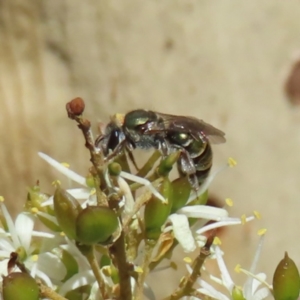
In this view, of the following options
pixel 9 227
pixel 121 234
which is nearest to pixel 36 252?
pixel 9 227

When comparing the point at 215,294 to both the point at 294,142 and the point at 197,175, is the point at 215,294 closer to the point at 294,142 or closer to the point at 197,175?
the point at 197,175

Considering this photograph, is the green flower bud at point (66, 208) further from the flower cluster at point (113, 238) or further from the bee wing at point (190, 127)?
the bee wing at point (190, 127)

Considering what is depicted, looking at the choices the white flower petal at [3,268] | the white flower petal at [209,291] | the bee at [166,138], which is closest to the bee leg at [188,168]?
the bee at [166,138]


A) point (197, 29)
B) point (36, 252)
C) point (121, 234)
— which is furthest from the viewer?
point (197, 29)

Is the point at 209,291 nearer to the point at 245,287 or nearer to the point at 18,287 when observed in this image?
the point at 245,287

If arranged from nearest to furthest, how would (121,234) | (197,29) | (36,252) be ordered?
(121,234), (36,252), (197,29)

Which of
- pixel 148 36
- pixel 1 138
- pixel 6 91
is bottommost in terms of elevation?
pixel 1 138

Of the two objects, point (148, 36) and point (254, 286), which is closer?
point (254, 286)
